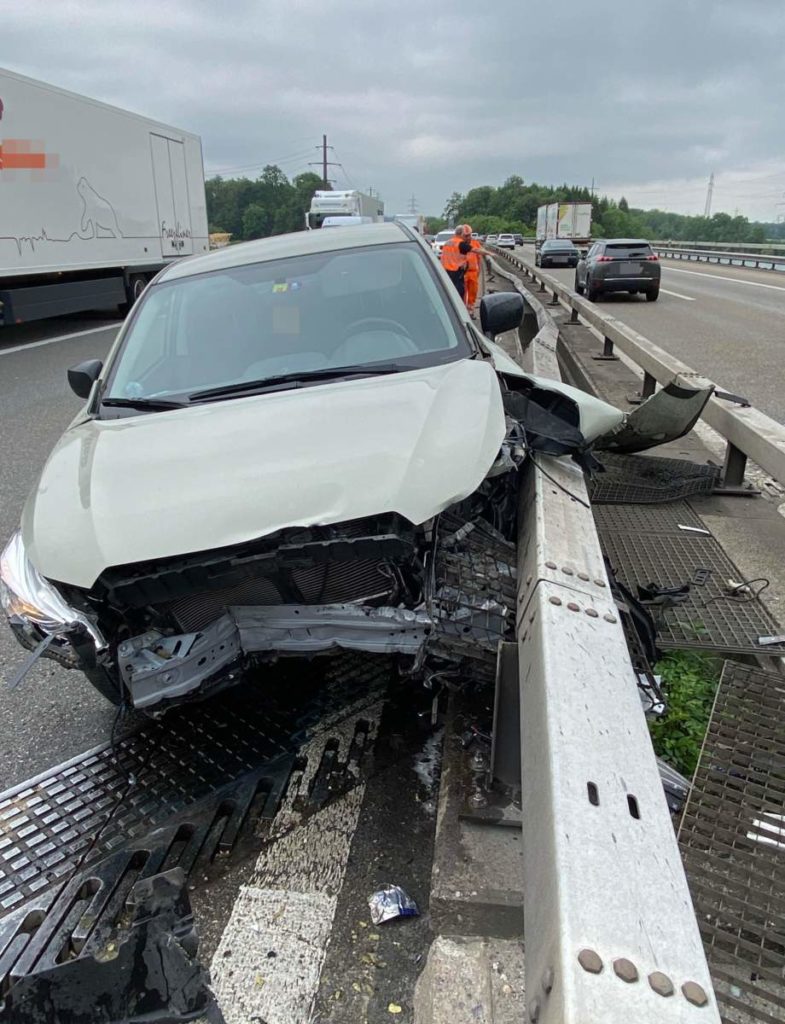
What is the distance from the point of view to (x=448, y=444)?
2.61 meters

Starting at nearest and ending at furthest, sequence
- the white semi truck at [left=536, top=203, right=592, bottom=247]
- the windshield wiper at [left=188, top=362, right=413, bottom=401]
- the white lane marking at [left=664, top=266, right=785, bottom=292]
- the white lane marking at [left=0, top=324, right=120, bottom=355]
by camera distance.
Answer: the windshield wiper at [left=188, top=362, right=413, bottom=401] → the white lane marking at [left=0, top=324, right=120, bottom=355] → the white lane marking at [left=664, top=266, right=785, bottom=292] → the white semi truck at [left=536, top=203, right=592, bottom=247]

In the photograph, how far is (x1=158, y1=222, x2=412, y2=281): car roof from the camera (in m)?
4.27

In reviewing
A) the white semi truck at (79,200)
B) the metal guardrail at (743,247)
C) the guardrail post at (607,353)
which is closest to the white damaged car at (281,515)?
the guardrail post at (607,353)

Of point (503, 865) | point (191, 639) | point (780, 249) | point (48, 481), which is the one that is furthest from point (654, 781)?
point (780, 249)

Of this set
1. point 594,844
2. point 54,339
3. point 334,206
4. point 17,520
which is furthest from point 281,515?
point 334,206

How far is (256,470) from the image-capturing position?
2.51 metres

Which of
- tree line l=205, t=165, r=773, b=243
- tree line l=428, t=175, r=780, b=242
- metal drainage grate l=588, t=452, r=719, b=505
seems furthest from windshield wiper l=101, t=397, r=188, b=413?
tree line l=428, t=175, r=780, b=242

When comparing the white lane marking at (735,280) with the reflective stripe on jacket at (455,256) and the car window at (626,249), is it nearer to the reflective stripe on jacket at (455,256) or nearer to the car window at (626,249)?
the car window at (626,249)

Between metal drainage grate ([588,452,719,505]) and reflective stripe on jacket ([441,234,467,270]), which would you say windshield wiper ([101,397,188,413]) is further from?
reflective stripe on jacket ([441,234,467,270])

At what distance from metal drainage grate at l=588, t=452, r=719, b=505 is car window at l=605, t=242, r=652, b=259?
17.0 metres

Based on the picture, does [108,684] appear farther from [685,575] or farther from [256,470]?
[685,575]

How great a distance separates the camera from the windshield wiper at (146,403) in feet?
10.8

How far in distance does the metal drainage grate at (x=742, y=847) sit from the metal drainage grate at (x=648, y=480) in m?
2.42

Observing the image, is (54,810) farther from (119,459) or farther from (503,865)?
(503,865)
